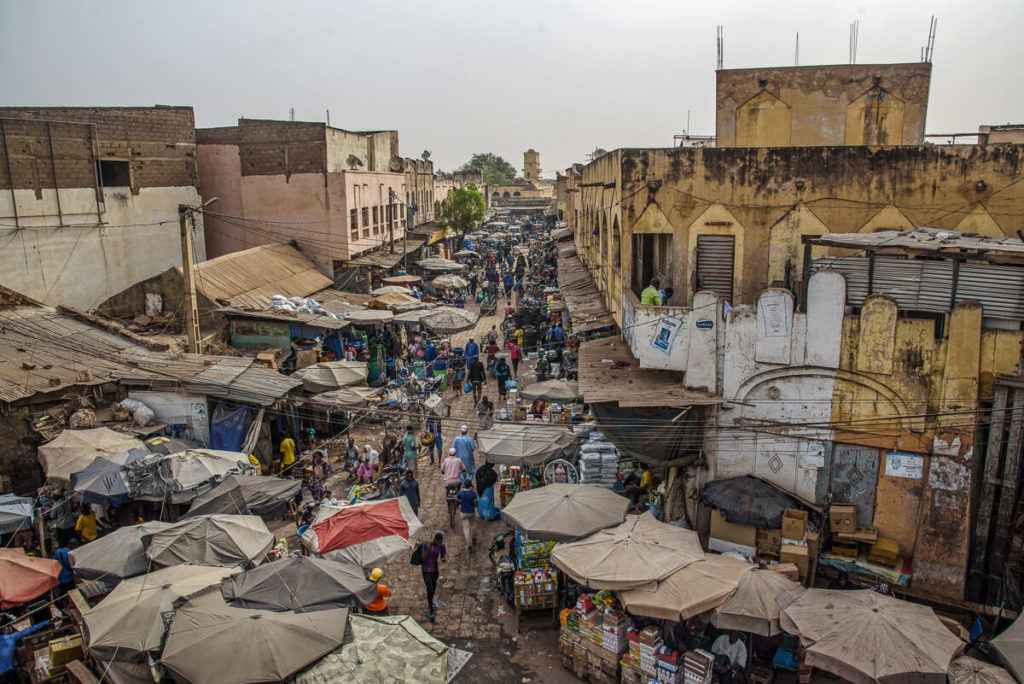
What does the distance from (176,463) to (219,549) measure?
281 cm

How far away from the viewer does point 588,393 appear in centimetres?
1117

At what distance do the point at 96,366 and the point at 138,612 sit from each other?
7818 millimetres

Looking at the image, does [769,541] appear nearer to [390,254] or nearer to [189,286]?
[189,286]

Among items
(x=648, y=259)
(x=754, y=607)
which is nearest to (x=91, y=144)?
(x=648, y=259)

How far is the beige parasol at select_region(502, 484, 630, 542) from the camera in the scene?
31.4 ft

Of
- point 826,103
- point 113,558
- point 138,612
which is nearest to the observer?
point 138,612

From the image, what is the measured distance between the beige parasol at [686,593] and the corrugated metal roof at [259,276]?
45.0 feet

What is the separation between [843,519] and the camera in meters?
10.3

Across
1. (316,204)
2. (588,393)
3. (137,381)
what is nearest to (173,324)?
(137,381)

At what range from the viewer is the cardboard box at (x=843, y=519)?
33.8 ft

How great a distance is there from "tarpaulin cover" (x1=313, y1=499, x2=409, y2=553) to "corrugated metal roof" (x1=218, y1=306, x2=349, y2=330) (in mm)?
8351

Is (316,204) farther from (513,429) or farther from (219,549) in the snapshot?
(219,549)

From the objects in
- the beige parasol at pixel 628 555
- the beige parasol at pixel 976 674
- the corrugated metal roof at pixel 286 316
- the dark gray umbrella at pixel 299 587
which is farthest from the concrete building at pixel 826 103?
the dark gray umbrella at pixel 299 587

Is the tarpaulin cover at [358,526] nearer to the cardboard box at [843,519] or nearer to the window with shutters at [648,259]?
the cardboard box at [843,519]
